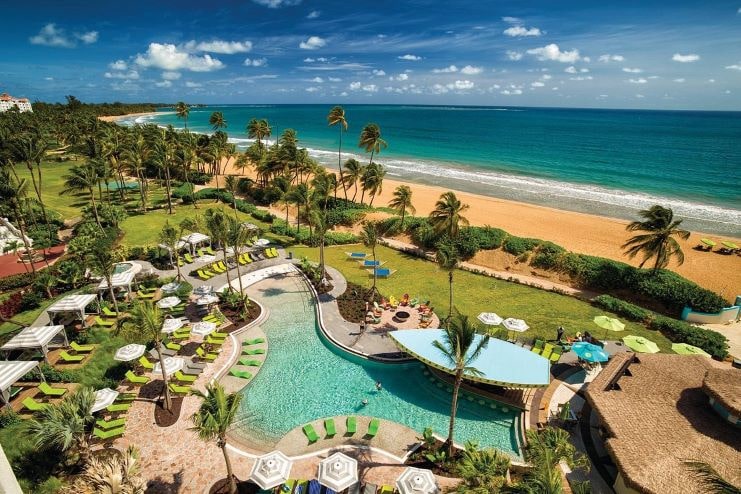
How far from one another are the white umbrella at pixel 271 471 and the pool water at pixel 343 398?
3139 mm

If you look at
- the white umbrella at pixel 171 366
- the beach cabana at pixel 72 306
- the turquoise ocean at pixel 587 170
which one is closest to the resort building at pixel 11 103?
the turquoise ocean at pixel 587 170

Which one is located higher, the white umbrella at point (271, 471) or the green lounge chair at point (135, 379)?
the white umbrella at point (271, 471)

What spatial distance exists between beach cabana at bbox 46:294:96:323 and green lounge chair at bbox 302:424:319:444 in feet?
64.0

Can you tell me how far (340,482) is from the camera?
15430mm

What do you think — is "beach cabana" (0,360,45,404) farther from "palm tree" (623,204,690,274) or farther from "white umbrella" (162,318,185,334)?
"palm tree" (623,204,690,274)

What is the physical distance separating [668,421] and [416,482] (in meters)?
12.0

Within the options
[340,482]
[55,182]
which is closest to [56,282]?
[340,482]

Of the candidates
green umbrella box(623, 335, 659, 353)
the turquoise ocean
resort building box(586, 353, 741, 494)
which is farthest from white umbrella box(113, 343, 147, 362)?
the turquoise ocean

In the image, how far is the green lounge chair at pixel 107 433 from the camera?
60.0 ft

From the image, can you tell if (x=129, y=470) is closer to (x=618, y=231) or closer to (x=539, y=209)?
(x=618, y=231)

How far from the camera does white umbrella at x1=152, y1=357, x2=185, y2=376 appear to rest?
21750 mm

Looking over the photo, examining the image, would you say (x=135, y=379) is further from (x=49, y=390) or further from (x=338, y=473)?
(x=338, y=473)

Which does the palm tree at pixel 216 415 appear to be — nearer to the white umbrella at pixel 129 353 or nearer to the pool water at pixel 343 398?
the pool water at pixel 343 398

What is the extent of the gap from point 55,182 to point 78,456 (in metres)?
70.2
